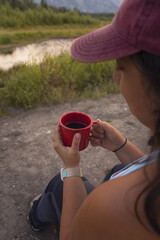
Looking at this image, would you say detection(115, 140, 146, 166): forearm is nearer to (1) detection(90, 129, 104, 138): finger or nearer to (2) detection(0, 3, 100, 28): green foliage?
(1) detection(90, 129, 104, 138): finger

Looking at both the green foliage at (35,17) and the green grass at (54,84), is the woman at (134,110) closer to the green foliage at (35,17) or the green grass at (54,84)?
the green grass at (54,84)

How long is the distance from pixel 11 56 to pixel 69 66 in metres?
8.27

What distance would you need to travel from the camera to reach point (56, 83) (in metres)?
4.84

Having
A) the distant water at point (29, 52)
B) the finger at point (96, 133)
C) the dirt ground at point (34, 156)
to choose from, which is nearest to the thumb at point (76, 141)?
the finger at point (96, 133)

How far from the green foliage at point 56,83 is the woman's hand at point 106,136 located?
274 centimetres

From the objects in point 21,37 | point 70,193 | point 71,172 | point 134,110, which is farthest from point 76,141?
point 21,37

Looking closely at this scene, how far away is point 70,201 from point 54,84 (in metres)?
4.00

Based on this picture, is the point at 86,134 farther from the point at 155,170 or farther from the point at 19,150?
the point at 19,150

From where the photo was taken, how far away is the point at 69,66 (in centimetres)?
515

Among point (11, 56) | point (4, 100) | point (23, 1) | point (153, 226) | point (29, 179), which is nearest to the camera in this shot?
point (153, 226)

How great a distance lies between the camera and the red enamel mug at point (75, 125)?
135 centimetres

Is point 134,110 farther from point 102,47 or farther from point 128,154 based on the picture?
point 128,154

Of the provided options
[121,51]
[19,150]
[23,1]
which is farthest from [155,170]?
[23,1]

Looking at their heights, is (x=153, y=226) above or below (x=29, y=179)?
above
